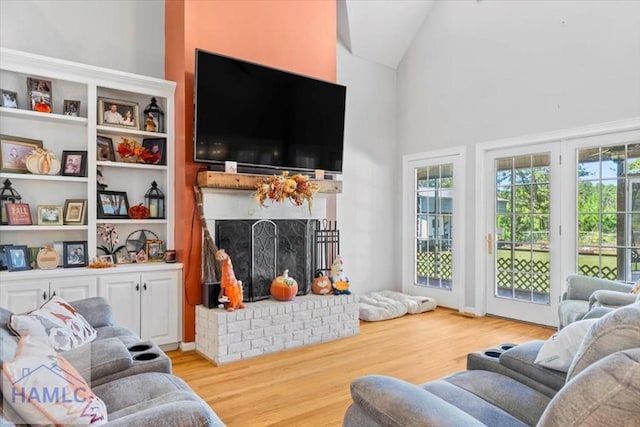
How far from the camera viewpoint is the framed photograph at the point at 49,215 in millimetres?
3441

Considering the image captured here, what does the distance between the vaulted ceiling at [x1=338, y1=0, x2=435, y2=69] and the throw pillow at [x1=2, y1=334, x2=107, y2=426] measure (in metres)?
5.02

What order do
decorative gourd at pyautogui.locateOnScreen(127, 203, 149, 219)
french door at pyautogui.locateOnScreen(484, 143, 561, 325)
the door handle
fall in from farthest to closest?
the door handle, french door at pyautogui.locateOnScreen(484, 143, 561, 325), decorative gourd at pyautogui.locateOnScreen(127, 203, 149, 219)

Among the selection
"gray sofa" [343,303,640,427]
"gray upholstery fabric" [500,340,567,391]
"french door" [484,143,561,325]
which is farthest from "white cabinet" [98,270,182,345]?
"french door" [484,143,561,325]

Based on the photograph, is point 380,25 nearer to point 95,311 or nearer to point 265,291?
point 265,291

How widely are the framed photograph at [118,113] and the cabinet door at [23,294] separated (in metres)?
1.44

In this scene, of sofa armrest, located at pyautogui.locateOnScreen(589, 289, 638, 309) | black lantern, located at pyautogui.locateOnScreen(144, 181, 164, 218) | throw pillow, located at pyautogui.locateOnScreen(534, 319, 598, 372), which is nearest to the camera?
throw pillow, located at pyautogui.locateOnScreen(534, 319, 598, 372)

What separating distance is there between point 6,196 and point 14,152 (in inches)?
14.0

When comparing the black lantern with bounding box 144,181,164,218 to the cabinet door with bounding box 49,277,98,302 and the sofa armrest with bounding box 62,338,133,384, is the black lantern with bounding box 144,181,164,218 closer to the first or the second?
the cabinet door with bounding box 49,277,98,302

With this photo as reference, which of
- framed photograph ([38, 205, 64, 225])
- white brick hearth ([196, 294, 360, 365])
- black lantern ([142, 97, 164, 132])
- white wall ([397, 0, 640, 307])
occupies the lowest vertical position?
white brick hearth ([196, 294, 360, 365])

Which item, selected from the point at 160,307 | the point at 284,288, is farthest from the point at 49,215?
the point at 284,288

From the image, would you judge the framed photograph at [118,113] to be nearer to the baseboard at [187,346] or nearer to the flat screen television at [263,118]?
the flat screen television at [263,118]

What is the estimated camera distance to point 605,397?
932 millimetres

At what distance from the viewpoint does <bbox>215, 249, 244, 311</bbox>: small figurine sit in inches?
137

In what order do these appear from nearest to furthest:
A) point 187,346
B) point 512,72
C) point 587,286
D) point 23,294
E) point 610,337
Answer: point 610,337 < point 23,294 < point 587,286 < point 187,346 < point 512,72
